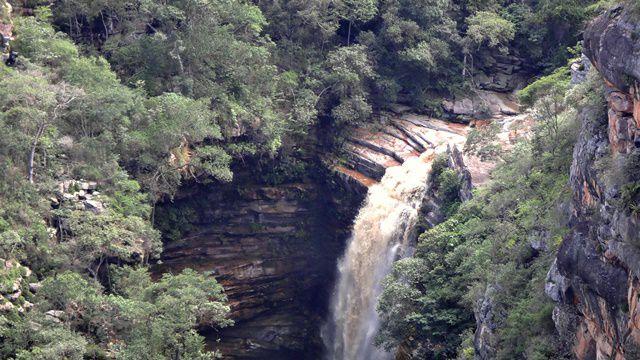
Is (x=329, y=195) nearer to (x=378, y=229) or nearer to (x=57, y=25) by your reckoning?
(x=378, y=229)

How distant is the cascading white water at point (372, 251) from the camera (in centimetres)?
3019

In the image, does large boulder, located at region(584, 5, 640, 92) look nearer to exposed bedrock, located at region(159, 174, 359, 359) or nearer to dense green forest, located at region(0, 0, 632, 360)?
dense green forest, located at region(0, 0, 632, 360)

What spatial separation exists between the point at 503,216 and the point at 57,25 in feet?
55.9

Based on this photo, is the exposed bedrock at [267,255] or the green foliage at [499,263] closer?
the green foliage at [499,263]

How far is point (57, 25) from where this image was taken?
30.9 meters

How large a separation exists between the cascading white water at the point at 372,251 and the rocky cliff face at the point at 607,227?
13036 millimetres

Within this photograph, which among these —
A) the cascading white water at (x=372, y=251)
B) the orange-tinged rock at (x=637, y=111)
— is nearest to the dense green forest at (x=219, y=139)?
the cascading white water at (x=372, y=251)

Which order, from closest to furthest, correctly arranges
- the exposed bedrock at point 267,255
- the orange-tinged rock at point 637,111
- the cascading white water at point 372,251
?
the orange-tinged rock at point 637,111 < the cascading white water at point 372,251 < the exposed bedrock at point 267,255

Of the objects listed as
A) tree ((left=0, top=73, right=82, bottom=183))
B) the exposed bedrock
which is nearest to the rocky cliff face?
tree ((left=0, top=73, right=82, bottom=183))

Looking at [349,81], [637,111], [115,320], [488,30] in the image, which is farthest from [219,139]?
[637,111]

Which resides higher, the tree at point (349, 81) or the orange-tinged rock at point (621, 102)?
the orange-tinged rock at point (621, 102)

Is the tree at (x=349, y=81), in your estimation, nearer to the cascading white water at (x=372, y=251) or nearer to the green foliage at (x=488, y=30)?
the cascading white water at (x=372, y=251)

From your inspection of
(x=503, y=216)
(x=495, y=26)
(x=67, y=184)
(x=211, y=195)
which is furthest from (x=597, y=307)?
(x=495, y=26)

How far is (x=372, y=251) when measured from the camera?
3111 cm
